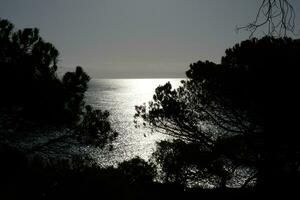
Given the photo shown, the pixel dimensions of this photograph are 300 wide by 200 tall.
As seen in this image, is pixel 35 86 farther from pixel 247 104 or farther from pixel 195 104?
pixel 247 104

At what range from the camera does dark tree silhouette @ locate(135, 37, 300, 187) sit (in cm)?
1096

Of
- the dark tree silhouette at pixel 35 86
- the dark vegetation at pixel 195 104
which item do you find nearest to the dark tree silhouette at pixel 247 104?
the dark vegetation at pixel 195 104

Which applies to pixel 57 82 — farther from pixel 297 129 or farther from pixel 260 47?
pixel 297 129

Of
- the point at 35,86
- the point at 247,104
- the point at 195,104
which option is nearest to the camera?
the point at 35,86

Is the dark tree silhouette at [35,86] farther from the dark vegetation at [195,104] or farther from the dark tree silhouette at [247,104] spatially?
the dark tree silhouette at [247,104]

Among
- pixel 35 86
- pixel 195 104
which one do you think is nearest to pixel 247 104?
pixel 195 104

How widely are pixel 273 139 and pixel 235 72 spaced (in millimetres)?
2927

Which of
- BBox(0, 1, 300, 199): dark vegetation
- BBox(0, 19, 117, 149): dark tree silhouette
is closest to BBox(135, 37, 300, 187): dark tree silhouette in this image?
BBox(0, 1, 300, 199): dark vegetation

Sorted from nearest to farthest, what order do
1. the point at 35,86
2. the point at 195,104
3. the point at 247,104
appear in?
the point at 35,86 < the point at 247,104 < the point at 195,104

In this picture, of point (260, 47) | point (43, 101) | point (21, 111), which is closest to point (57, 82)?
point (43, 101)

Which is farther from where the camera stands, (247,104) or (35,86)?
(247,104)

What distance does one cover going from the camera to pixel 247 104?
1184 centimetres

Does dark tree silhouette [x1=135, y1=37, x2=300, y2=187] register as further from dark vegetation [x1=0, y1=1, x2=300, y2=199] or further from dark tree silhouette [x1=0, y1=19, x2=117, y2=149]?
dark tree silhouette [x1=0, y1=19, x2=117, y2=149]

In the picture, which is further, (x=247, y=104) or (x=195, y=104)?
(x=195, y=104)
